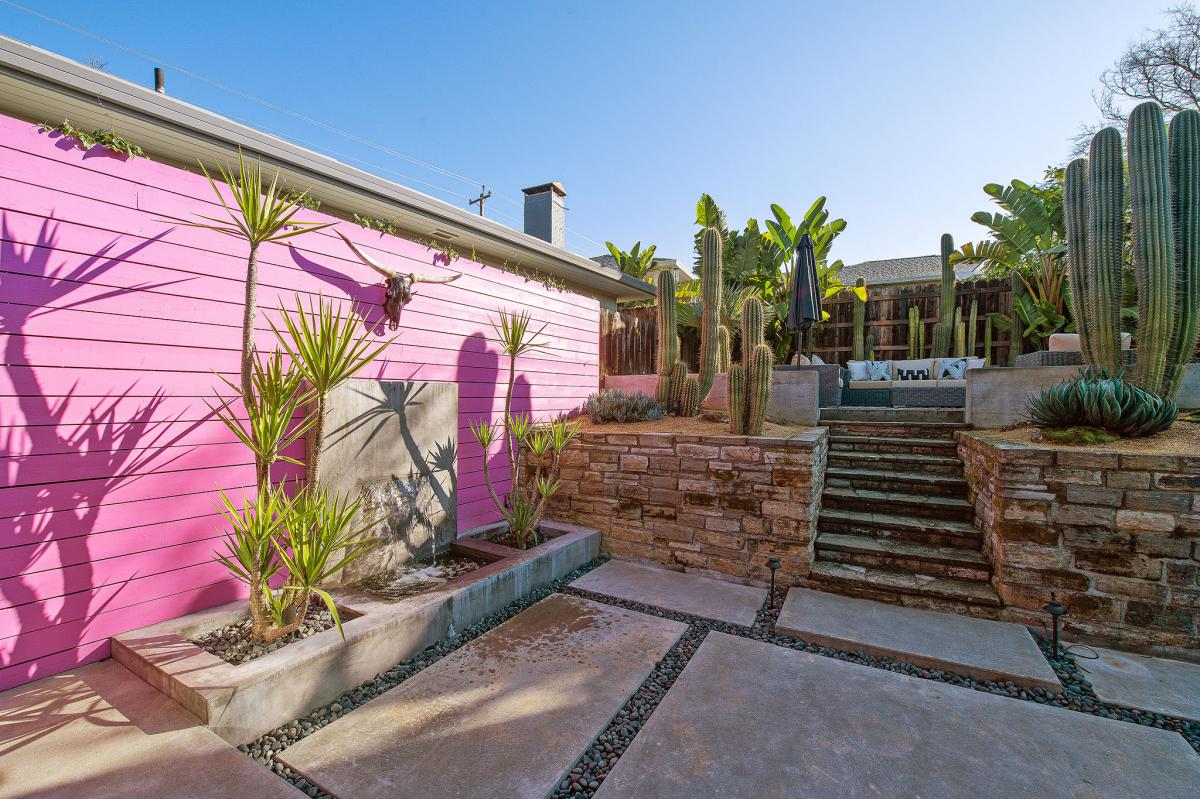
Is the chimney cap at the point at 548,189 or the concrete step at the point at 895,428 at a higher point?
the chimney cap at the point at 548,189

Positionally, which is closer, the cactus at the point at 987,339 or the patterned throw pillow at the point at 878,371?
the patterned throw pillow at the point at 878,371

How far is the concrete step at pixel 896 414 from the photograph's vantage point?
5074 mm

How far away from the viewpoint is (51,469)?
Result: 2283 millimetres

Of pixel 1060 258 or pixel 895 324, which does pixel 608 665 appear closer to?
pixel 895 324

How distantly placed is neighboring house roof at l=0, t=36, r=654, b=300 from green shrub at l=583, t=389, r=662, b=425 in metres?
1.98

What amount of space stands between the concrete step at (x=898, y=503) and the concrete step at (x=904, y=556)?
34cm

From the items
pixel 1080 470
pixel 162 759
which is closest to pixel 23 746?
pixel 162 759

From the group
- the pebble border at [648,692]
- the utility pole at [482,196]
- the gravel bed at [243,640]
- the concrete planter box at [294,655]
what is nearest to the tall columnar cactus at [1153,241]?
the pebble border at [648,692]

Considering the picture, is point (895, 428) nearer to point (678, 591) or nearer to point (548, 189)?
point (678, 591)

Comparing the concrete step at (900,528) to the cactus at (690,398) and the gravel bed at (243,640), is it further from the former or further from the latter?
the gravel bed at (243,640)

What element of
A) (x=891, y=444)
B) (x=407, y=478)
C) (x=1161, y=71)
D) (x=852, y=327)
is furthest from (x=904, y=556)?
(x=1161, y=71)

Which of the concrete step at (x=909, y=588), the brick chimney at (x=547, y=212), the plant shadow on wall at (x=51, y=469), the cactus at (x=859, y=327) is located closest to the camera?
the plant shadow on wall at (x=51, y=469)

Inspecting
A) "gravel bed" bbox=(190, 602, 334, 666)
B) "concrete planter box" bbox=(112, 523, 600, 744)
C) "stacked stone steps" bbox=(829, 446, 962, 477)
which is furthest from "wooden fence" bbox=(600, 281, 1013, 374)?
"gravel bed" bbox=(190, 602, 334, 666)

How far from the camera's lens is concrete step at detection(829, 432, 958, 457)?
→ 184 inches
